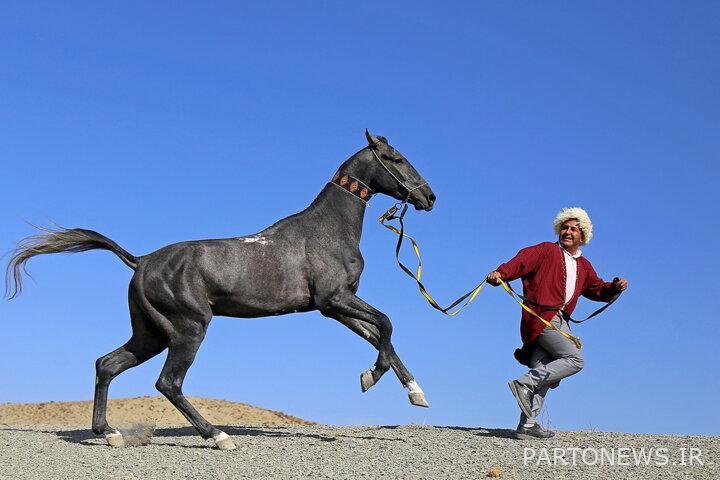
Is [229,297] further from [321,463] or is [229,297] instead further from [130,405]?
[130,405]

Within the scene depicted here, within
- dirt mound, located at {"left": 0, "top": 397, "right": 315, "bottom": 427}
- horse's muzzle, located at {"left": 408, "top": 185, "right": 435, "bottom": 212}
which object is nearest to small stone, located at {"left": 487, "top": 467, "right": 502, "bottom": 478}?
horse's muzzle, located at {"left": 408, "top": 185, "right": 435, "bottom": 212}

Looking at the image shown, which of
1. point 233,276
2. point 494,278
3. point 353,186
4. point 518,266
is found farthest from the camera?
point 353,186

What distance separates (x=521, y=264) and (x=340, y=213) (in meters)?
2.07

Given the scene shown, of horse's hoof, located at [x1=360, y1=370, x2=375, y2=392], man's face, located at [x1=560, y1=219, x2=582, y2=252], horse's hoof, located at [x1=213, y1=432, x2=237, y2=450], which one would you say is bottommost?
horse's hoof, located at [x1=213, y1=432, x2=237, y2=450]

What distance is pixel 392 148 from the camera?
10125mm

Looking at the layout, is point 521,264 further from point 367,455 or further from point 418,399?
point 367,455

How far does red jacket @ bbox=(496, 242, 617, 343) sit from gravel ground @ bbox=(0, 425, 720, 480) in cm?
129

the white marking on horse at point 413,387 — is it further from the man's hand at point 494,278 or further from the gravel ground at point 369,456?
the man's hand at point 494,278

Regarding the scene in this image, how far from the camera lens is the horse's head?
10047mm

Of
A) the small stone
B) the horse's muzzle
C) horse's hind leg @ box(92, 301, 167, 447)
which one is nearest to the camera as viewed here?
→ the small stone

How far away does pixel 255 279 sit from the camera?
30.8 ft

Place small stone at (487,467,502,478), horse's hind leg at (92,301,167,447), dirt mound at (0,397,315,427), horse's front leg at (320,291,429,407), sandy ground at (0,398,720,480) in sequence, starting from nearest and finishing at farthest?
small stone at (487,467,502,478), sandy ground at (0,398,720,480), horse's front leg at (320,291,429,407), horse's hind leg at (92,301,167,447), dirt mound at (0,397,315,427)

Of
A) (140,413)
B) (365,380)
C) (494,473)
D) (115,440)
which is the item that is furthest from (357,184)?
(140,413)

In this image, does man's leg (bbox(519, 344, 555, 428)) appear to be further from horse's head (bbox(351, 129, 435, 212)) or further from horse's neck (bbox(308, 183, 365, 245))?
horse's neck (bbox(308, 183, 365, 245))
